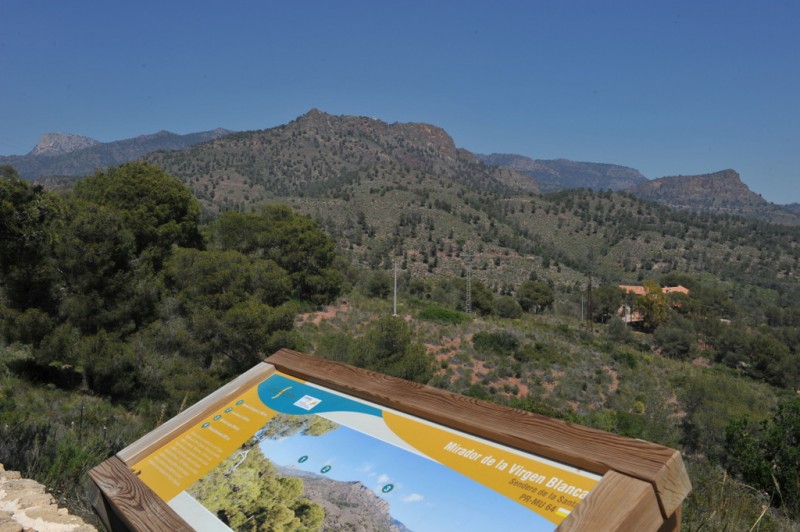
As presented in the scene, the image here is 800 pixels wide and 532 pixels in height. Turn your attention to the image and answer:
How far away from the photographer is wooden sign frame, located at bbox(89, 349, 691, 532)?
58.6 inches

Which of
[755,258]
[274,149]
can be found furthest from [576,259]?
[274,149]

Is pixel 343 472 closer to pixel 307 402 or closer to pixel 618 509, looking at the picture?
pixel 307 402

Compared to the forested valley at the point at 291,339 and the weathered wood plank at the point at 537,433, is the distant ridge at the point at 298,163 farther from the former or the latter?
the weathered wood plank at the point at 537,433

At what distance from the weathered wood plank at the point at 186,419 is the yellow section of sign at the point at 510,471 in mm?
1234

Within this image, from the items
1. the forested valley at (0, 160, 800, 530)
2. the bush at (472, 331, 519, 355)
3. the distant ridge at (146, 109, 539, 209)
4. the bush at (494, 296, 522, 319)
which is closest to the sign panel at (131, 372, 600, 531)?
the forested valley at (0, 160, 800, 530)

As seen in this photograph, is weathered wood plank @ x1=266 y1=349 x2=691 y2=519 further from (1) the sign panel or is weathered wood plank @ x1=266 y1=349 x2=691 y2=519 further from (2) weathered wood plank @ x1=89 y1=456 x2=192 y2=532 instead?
(2) weathered wood plank @ x1=89 y1=456 x2=192 y2=532

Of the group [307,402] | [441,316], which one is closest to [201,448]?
[307,402]

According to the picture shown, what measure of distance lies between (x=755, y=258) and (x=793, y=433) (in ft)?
257

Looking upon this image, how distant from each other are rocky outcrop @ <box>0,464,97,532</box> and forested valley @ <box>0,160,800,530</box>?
52 centimetres

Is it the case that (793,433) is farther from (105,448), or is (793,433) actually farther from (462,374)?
(105,448)

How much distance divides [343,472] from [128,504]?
1.11 m

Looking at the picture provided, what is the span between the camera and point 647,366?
25.9 m

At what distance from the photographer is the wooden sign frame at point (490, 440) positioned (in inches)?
58.6

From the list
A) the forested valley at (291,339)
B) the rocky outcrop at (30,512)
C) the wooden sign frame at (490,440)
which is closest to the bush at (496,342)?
the forested valley at (291,339)
